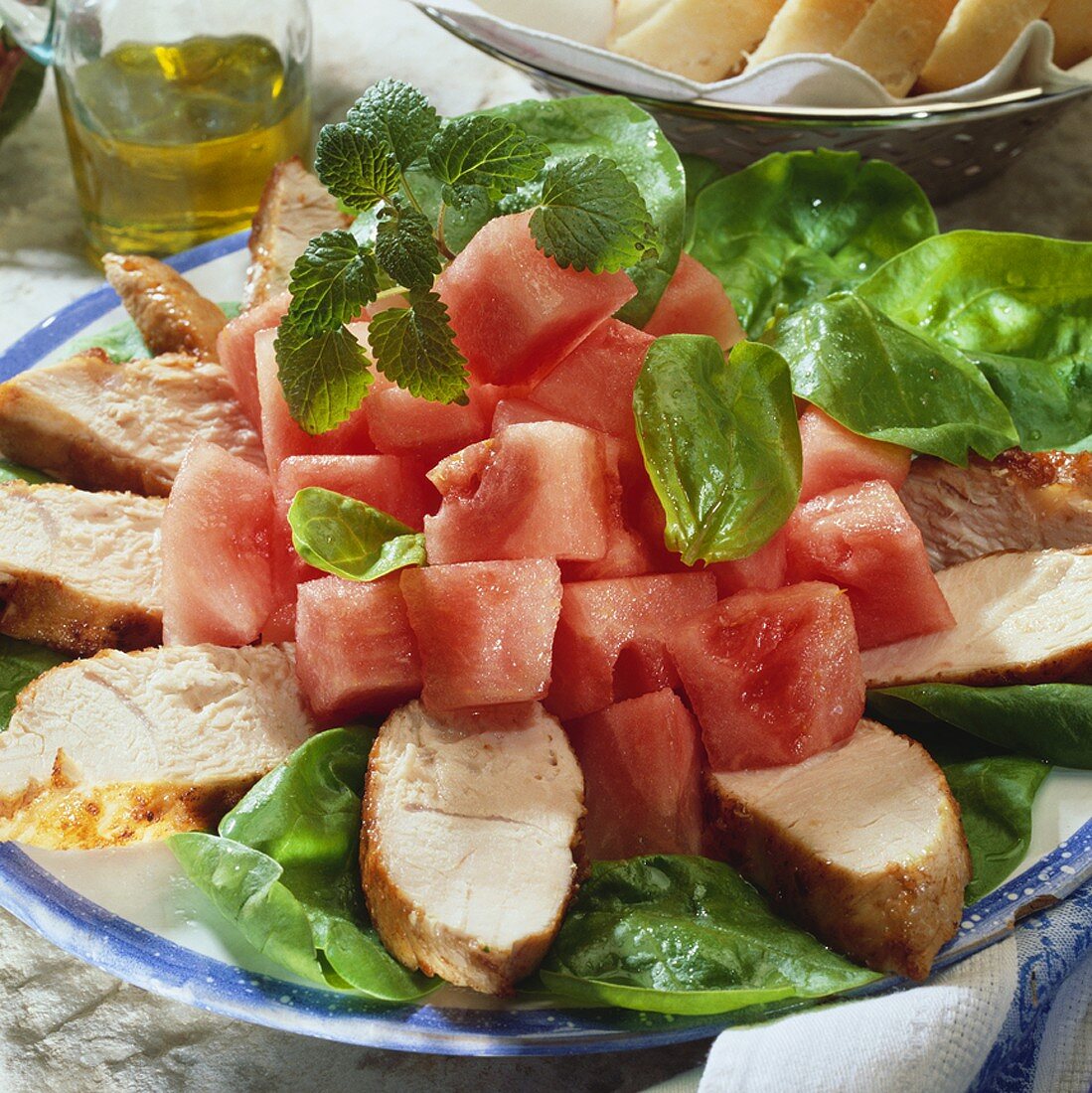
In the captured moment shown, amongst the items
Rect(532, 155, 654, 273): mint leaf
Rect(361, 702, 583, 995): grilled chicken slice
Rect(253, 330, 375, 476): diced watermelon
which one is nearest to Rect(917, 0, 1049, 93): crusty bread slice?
Rect(532, 155, 654, 273): mint leaf

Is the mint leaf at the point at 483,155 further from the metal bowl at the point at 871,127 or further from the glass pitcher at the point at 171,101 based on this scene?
the glass pitcher at the point at 171,101

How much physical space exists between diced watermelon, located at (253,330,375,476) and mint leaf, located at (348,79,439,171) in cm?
37

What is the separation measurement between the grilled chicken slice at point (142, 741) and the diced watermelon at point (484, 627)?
26 centimetres

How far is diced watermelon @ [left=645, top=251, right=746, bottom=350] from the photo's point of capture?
245 cm

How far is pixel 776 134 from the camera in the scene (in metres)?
3.08

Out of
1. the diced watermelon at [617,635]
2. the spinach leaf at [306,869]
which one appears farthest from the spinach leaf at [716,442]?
the spinach leaf at [306,869]

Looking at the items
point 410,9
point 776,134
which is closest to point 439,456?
point 776,134

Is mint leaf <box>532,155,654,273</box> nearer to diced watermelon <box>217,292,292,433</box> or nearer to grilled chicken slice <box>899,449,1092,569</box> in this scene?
diced watermelon <box>217,292,292,433</box>

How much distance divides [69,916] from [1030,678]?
4.46 feet

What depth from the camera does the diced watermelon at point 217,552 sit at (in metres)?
2.13

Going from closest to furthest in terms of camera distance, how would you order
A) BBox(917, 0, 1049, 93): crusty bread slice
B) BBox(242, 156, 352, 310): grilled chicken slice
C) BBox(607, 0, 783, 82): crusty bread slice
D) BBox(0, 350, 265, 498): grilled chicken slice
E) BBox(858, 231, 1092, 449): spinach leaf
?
BBox(0, 350, 265, 498): grilled chicken slice → BBox(858, 231, 1092, 449): spinach leaf → BBox(242, 156, 352, 310): grilled chicken slice → BBox(917, 0, 1049, 93): crusty bread slice → BBox(607, 0, 783, 82): crusty bread slice

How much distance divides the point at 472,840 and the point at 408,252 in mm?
854

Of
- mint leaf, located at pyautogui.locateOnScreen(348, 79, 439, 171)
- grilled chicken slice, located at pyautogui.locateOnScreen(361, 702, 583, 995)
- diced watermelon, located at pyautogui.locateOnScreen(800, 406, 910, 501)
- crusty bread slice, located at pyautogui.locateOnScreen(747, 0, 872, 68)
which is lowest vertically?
grilled chicken slice, located at pyautogui.locateOnScreen(361, 702, 583, 995)

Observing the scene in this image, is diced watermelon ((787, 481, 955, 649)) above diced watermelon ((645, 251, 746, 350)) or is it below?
below
